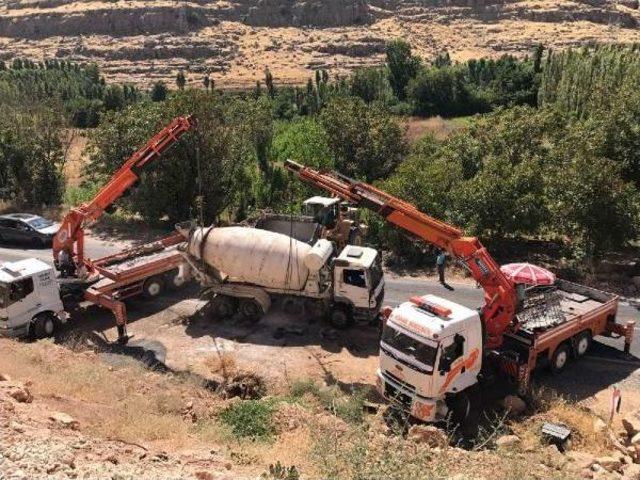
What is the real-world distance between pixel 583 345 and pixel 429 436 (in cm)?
768

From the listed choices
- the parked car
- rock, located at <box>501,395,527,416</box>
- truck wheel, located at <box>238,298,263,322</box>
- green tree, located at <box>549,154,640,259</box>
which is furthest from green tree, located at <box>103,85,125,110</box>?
rock, located at <box>501,395,527,416</box>

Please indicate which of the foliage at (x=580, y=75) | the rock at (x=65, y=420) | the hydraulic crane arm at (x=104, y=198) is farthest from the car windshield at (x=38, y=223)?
the foliage at (x=580, y=75)

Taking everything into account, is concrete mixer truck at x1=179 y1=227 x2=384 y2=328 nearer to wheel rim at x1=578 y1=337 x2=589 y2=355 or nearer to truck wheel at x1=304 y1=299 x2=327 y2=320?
truck wheel at x1=304 y1=299 x2=327 y2=320

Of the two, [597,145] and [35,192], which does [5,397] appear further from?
[35,192]

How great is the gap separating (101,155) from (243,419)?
25.6m

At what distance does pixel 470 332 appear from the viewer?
15.6m

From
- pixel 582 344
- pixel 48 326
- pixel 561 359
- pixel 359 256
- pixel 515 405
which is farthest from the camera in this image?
pixel 359 256

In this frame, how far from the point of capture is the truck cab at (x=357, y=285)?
20.5 meters

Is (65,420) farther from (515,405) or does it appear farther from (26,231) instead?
(26,231)

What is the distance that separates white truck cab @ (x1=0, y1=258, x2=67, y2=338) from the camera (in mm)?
19844

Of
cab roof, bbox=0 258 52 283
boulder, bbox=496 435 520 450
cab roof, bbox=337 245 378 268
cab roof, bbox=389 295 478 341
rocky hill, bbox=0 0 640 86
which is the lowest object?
boulder, bbox=496 435 520 450

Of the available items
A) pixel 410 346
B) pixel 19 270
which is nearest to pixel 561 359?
pixel 410 346

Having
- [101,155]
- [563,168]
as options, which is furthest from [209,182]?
[563,168]

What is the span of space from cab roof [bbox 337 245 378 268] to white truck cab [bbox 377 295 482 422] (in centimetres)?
455
